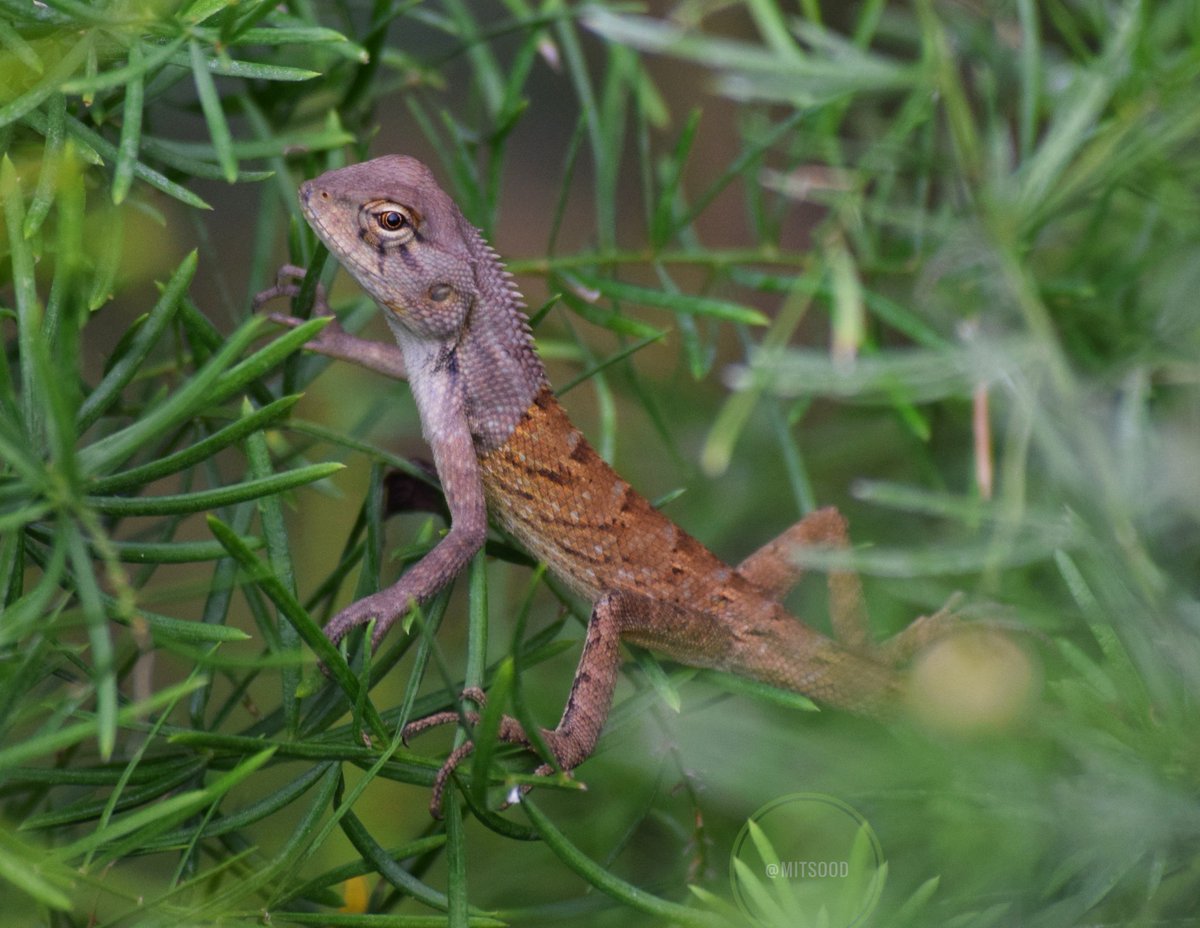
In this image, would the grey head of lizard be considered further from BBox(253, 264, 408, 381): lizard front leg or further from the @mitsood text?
the @mitsood text

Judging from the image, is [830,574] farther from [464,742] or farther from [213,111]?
[213,111]

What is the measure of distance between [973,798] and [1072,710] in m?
0.16

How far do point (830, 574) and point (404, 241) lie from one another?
1.15 m

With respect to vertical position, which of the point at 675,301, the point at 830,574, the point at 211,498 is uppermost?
the point at 211,498

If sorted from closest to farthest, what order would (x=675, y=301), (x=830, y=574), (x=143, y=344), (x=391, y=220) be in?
(x=143, y=344) → (x=675, y=301) → (x=391, y=220) → (x=830, y=574)

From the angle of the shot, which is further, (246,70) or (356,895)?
(356,895)

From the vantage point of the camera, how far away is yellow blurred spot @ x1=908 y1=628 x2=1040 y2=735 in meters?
1.22

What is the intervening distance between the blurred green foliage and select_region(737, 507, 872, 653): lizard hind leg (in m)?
0.09

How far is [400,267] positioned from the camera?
6.77ft

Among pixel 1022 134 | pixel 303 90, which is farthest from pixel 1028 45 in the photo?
pixel 303 90

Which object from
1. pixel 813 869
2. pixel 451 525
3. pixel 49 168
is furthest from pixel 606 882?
pixel 49 168

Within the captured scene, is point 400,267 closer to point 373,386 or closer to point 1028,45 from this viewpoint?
point 373,386

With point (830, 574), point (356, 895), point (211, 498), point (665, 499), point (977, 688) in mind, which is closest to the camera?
point (211, 498)

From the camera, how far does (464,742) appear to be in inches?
54.0
